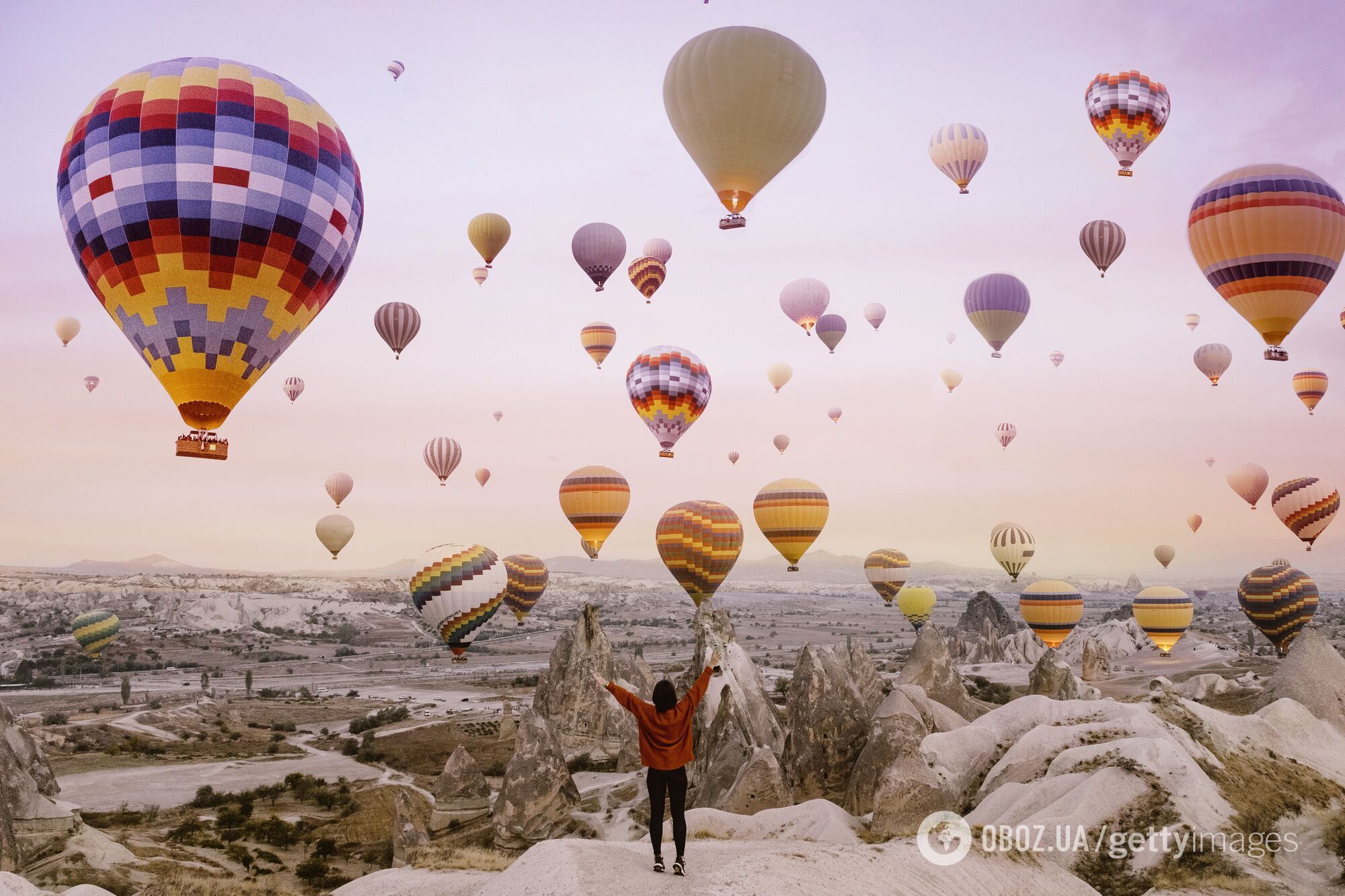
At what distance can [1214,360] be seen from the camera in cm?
5419

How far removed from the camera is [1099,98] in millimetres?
41719

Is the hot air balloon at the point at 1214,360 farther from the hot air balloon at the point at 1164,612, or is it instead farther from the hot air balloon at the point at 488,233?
the hot air balloon at the point at 488,233

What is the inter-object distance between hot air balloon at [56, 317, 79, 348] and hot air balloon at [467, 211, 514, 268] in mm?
25217

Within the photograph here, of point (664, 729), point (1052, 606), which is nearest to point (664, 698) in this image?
point (664, 729)

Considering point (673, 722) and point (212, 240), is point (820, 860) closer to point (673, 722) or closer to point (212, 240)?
point (673, 722)

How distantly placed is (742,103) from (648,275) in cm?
2527

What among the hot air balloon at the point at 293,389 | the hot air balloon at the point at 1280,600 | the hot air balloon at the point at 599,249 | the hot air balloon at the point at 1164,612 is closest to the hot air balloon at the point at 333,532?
the hot air balloon at the point at 293,389

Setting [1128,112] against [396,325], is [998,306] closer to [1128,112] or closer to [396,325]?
[1128,112]

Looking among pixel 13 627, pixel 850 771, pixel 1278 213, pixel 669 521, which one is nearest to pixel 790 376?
pixel 669 521

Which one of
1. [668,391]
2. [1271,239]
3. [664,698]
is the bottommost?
[664,698]

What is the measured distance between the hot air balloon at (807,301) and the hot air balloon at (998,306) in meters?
8.89

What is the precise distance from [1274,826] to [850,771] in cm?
1019

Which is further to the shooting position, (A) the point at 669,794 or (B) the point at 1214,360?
(B) the point at 1214,360

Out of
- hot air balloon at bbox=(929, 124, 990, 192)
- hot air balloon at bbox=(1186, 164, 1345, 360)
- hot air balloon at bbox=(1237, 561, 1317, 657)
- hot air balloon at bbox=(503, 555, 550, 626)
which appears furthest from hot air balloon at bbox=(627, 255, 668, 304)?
hot air balloon at bbox=(1237, 561, 1317, 657)
